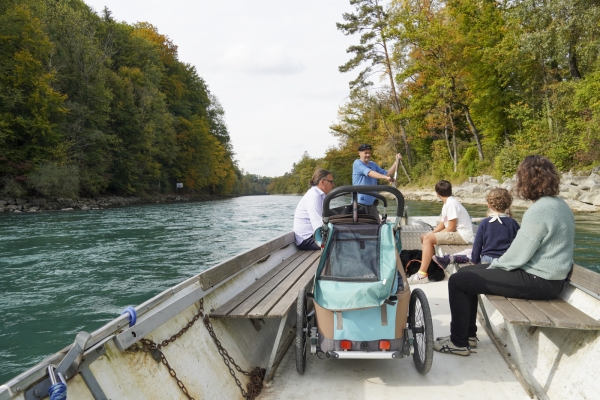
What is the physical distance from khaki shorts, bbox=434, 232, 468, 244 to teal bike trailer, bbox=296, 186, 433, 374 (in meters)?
2.44

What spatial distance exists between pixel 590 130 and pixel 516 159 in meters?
4.94

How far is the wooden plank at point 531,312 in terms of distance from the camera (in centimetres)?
253

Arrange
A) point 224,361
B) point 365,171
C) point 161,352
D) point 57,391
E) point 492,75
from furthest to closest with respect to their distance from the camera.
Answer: point 492,75
point 365,171
point 224,361
point 161,352
point 57,391

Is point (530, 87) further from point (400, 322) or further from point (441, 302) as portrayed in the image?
point (400, 322)

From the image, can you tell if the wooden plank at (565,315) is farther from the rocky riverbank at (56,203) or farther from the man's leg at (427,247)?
the rocky riverbank at (56,203)

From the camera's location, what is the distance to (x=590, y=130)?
65.5ft

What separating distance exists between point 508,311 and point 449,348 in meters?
0.78

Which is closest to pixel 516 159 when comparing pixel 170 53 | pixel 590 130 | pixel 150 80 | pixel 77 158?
pixel 590 130

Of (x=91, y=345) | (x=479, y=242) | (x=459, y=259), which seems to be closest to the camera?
(x=91, y=345)

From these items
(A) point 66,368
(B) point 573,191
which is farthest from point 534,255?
(B) point 573,191

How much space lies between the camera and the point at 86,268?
869cm

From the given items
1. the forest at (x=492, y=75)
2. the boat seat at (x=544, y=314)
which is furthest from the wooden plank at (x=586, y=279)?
the forest at (x=492, y=75)

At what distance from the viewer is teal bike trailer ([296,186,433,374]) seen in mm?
2680

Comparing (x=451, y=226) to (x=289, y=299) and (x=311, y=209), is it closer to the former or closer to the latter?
(x=311, y=209)
